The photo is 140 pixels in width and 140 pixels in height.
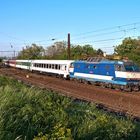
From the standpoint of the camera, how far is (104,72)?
119 feet

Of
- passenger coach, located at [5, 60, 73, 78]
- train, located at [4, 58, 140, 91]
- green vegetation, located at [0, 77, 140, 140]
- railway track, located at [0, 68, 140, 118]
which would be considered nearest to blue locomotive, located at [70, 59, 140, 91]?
train, located at [4, 58, 140, 91]

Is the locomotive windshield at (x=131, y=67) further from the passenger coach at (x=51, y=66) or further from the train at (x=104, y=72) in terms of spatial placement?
the passenger coach at (x=51, y=66)

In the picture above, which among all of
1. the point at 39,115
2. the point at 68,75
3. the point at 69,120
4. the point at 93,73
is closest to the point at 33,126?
the point at 39,115

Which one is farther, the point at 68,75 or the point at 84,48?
the point at 84,48

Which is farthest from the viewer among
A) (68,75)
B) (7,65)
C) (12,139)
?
(7,65)

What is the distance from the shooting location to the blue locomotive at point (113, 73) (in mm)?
33344

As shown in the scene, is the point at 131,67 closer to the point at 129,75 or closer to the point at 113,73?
the point at 129,75

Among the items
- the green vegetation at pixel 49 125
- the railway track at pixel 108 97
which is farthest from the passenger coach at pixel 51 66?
the green vegetation at pixel 49 125

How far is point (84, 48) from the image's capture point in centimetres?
11888

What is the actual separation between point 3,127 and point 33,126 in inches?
46.9

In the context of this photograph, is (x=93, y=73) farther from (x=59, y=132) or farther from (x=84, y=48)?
(x=84, y=48)

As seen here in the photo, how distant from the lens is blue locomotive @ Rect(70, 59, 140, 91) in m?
33.3

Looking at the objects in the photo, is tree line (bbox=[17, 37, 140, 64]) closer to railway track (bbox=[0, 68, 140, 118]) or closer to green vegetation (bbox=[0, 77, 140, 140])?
railway track (bbox=[0, 68, 140, 118])

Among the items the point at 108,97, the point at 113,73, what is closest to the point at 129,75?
the point at 113,73
